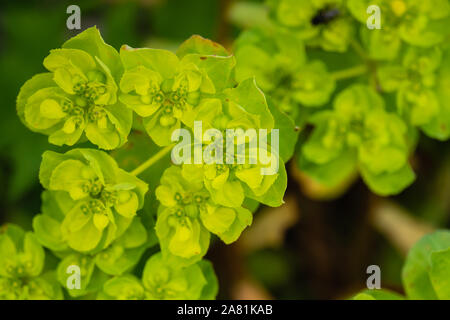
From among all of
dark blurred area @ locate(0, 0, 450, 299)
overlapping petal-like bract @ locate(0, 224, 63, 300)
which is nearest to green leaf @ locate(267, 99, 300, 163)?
overlapping petal-like bract @ locate(0, 224, 63, 300)

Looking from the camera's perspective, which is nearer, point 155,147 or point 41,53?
point 155,147

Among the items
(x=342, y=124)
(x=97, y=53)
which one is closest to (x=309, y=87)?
(x=342, y=124)

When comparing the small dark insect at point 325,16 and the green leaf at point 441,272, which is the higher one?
the small dark insect at point 325,16

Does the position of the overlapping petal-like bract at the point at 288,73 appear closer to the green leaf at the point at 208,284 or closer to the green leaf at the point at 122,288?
the green leaf at the point at 208,284

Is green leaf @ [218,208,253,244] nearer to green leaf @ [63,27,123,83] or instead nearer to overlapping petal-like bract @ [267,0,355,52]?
green leaf @ [63,27,123,83]

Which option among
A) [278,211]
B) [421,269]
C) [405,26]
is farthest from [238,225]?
[278,211]

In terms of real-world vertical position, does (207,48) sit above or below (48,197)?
above

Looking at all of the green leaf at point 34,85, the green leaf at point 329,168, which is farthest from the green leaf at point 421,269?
the green leaf at point 34,85
